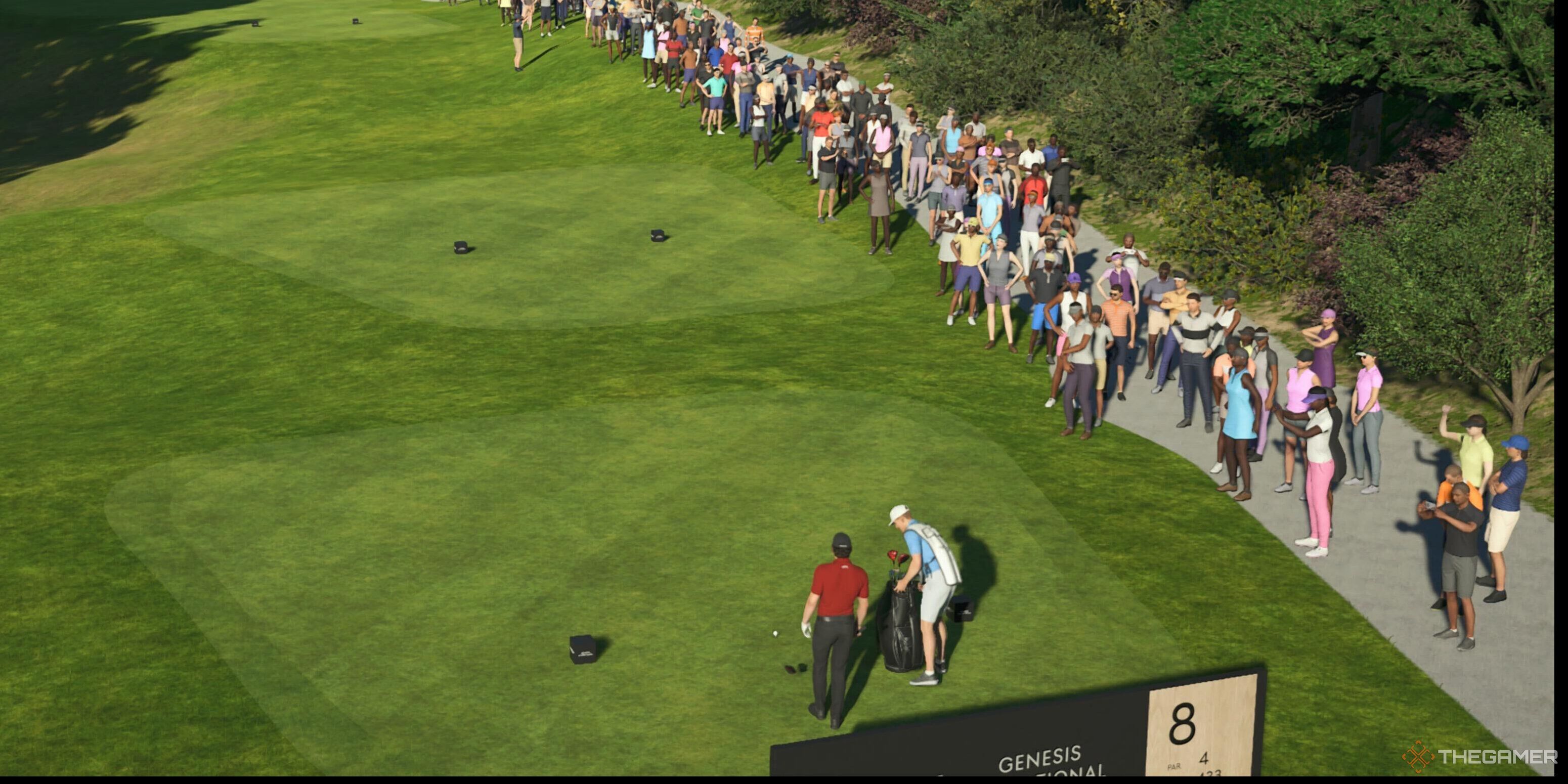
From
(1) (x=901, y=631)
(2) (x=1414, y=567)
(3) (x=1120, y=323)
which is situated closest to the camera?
(1) (x=901, y=631)

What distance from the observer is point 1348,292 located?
20.9 meters

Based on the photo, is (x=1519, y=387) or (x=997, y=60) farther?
(x=997, y=60)

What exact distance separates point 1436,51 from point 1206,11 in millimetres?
4665

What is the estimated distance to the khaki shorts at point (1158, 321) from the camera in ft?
72.8

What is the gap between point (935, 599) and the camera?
1384 centimetres

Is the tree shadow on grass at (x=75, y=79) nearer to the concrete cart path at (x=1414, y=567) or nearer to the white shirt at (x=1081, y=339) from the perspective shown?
the white shirt at (x=1081, y=339)

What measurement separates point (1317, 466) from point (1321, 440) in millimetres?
290

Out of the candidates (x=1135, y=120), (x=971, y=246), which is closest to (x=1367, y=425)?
(x=971, y=246)

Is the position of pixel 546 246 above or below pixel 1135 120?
below

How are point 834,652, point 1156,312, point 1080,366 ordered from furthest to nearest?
point 1156,312, point 1080,366, point 834,652

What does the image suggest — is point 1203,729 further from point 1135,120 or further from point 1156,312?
Result: point 1135,120

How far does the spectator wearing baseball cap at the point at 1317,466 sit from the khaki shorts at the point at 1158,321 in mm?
4891

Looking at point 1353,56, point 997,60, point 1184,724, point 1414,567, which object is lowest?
point 1414,567

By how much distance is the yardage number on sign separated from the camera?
36.0 ft
